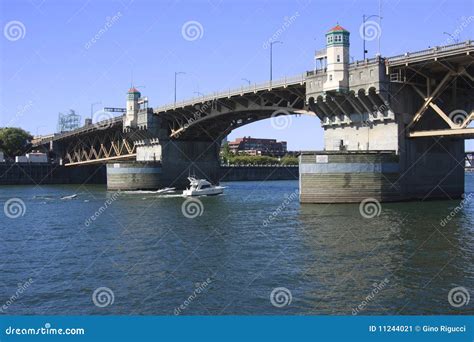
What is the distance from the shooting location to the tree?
543 ft

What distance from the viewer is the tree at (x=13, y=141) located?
165375 mm

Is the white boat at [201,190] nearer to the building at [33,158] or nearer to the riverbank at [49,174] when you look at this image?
the riverbank at [49,174]

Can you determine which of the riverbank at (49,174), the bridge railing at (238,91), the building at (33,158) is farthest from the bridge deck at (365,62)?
the building at (33,158)

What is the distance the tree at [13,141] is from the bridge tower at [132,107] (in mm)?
73972

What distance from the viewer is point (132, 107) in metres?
107

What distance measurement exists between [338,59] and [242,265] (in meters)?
38.2

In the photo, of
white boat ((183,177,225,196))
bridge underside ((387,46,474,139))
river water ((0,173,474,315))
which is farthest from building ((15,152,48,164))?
bridge underside ((387,46,474,139))

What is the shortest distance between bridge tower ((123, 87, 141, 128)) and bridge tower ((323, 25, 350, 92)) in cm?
5478

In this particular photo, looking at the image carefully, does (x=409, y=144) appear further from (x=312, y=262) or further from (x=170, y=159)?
(x=170, y=159)

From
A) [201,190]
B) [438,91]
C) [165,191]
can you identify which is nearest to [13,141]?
[165,191]

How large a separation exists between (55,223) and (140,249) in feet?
56.0

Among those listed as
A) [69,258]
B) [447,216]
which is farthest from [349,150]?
[69,258]

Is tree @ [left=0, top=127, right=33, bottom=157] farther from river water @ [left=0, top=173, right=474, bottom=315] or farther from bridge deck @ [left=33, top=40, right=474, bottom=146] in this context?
river water @ [left=0, top=173, right=474, bottom=315]

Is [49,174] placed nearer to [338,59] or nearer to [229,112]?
[229,112]
